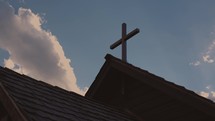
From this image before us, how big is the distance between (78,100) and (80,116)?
1284 mm

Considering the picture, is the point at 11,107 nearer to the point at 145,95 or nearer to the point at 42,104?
the point at 42,104

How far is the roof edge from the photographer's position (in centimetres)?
433

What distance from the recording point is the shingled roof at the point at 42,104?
4655 millimetres

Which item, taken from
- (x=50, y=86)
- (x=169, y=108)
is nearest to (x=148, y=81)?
(x=169, y=108)

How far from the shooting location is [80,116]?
5.64 meters

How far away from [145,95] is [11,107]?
4.10m

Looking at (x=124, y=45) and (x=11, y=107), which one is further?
(x=124, y=45)

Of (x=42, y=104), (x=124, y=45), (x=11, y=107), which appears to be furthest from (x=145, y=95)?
(x=11, y=107)

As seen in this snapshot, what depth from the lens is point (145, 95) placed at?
26.2ft

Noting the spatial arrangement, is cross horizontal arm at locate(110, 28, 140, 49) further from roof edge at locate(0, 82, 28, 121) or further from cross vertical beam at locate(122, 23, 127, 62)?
roof edge at locate(0, 82, 28, 121)

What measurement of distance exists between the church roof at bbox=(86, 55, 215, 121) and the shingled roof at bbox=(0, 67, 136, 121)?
60cm

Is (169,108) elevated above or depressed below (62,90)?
above

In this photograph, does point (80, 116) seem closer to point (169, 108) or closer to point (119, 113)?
point (119, 113)

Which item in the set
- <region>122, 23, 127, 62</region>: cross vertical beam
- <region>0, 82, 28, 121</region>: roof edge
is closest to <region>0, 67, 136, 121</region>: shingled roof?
<region>0, 82, 28, 121</region>: roof edge
